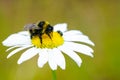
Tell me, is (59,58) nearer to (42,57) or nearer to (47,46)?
(42,57)

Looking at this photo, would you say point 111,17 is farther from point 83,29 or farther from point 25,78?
point 25,78

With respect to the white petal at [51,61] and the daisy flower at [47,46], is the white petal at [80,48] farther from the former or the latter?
the white petal at [51,61]

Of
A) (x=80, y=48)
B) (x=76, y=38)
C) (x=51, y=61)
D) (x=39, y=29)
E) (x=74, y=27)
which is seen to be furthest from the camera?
(x=74, y=27)

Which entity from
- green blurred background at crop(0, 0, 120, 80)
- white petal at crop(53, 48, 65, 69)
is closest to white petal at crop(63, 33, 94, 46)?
white petal at crop(53, 48, 65, 69)

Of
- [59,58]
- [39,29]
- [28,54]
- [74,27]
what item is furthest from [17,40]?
[74,27]

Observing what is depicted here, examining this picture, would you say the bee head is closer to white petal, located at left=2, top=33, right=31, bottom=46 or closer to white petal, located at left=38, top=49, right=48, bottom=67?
white petal, located at left=2, top=33, right=31, bottom=46

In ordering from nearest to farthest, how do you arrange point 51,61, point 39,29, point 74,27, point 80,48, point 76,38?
point 51,61 → point 80,48 → point 39,29 → point 76,38 → point 74,27

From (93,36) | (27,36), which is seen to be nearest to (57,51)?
(27,36)
